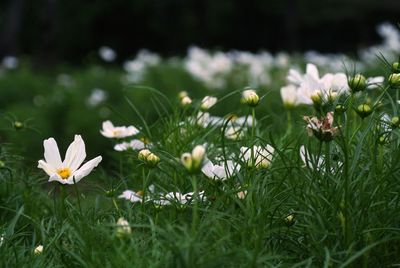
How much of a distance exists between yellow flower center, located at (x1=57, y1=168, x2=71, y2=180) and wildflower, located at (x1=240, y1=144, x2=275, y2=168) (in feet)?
1.38

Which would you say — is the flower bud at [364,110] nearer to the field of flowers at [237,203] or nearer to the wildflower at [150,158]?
the field of flowers at [237,203]

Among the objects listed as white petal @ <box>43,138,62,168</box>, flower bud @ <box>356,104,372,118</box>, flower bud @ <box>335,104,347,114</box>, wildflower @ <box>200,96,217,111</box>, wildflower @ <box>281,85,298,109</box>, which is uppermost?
wildflower @ <box>281,85,298,109</box>

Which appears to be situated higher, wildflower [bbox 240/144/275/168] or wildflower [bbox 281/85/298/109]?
wildflower [bbox 281/85/298/109]

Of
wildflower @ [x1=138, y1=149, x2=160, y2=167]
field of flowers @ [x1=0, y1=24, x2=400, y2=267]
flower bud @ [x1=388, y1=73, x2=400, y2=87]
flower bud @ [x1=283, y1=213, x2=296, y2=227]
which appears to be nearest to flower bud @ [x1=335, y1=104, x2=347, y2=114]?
field of flowers @ [x1=0, y1=24, x2=400, y2=267]

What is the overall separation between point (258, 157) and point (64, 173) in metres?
0.51

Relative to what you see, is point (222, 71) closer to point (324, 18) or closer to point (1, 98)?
point (1, 98)

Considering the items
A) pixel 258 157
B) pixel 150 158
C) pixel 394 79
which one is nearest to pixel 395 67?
pixel 394 79

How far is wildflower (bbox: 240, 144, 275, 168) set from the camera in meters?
1.75

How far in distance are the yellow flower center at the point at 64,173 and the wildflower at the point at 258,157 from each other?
421mm

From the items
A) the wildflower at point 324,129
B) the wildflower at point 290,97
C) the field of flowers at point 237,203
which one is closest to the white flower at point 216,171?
the field of flowers at point 237,203

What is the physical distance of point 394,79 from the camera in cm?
165

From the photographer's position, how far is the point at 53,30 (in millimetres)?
11633

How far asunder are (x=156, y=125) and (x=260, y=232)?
0.88 metres

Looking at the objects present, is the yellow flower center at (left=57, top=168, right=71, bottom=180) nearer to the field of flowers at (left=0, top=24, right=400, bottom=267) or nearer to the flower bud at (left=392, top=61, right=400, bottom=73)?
the field of flowers at (left=0, top=24, right=400, bottom=267)
